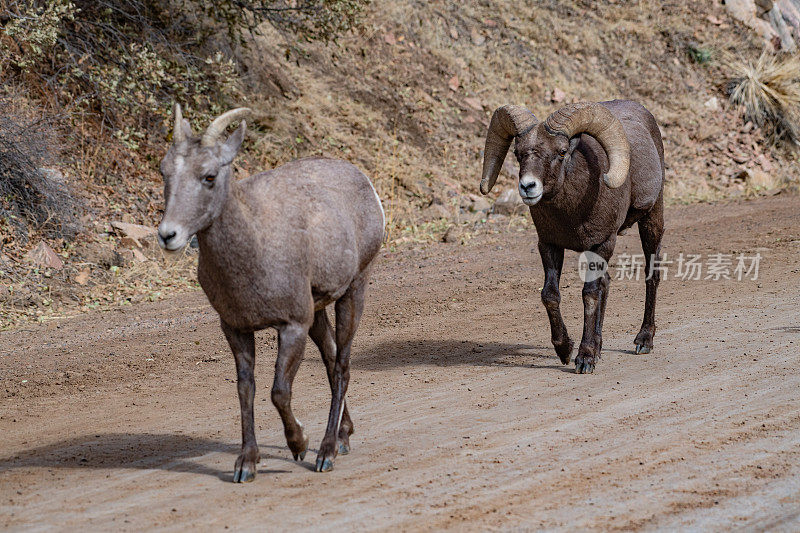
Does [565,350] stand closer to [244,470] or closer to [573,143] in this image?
[573,143]

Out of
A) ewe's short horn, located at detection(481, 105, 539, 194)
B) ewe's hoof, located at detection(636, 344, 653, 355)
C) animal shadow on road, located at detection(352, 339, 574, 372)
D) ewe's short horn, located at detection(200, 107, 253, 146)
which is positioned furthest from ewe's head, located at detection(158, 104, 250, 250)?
ewe's hoof, located at detection(636, 344, 653, 355)

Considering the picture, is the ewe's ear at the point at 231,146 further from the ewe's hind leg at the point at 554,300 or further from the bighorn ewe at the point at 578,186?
the ewe's hind leg at the point at 554,300

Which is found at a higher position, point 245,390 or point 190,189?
point 190,189

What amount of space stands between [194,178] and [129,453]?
2.19 meters

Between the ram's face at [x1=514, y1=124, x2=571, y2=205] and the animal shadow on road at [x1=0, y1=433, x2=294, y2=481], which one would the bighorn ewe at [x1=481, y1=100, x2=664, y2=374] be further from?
the animal shadow on road at [x1=0, y1=433, x2=294, y2=481]

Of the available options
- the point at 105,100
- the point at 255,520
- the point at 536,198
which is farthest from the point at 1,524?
the point at 105,100

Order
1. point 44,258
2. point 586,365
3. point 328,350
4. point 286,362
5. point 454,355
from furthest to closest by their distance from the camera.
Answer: point 44,258
point 454,355
point 586,365
point 328,350
point 286,362

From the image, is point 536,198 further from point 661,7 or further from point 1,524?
point 661,7

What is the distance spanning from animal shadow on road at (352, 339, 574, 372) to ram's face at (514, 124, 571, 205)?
5.12ft

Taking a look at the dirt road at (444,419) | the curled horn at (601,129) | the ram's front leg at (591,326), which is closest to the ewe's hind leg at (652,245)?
the dirt road at (444,419)

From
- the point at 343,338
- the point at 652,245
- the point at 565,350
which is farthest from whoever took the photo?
the point at 652,245

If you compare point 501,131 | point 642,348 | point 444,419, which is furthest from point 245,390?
point 642,348

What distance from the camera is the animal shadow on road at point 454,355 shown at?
886 cm

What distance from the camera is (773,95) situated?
2377cm
